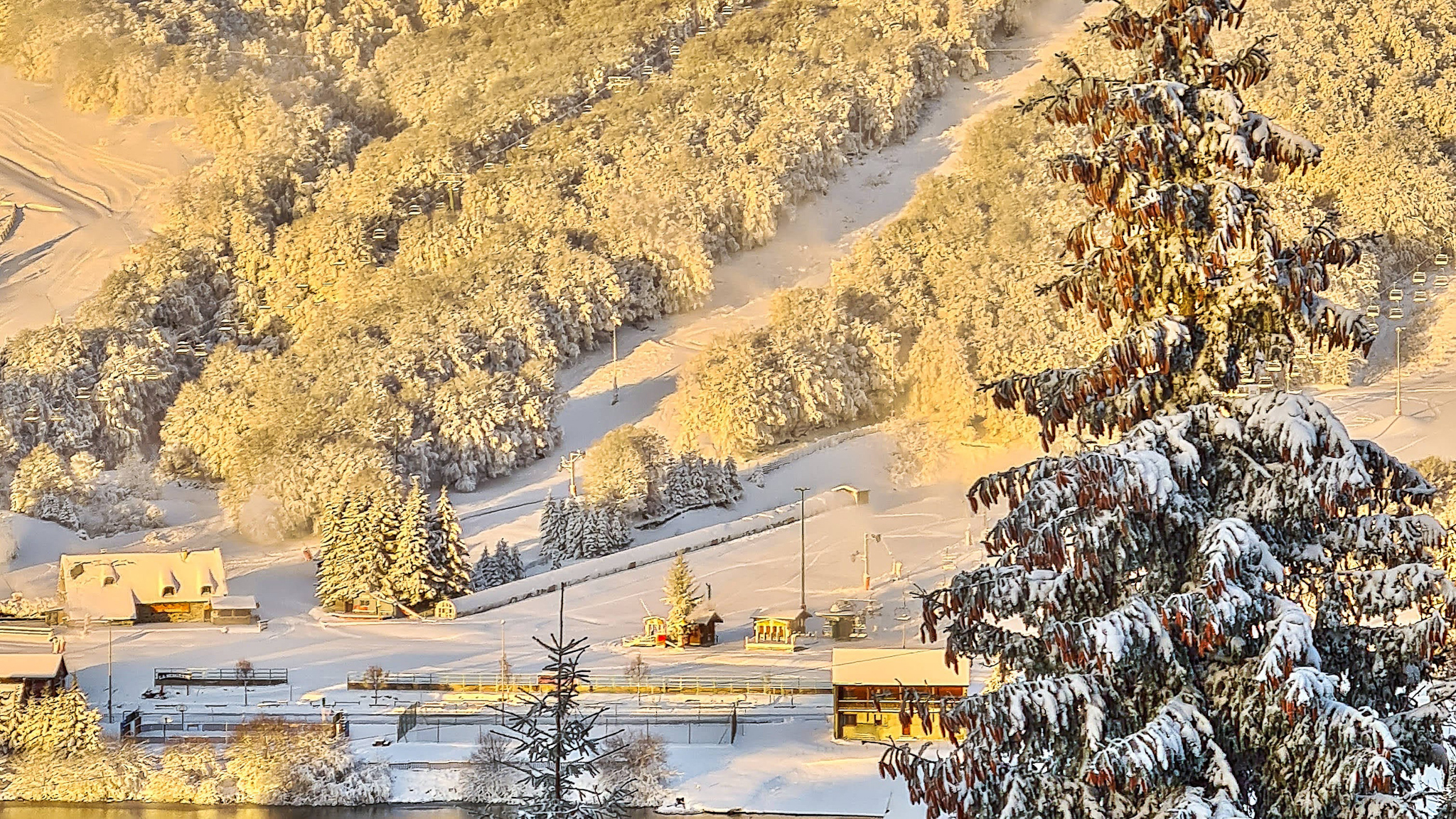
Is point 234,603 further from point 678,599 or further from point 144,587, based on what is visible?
point 678,599

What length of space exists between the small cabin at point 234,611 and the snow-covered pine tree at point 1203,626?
141 feet

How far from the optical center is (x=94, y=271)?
250 feet

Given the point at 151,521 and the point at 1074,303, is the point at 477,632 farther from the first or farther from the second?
the point at 1074,303

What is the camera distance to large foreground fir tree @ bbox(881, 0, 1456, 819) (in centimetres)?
1050

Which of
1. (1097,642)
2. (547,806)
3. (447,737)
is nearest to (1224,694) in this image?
(1097,642)

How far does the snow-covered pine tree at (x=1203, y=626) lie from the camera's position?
10.4 meters

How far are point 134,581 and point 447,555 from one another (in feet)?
23.4

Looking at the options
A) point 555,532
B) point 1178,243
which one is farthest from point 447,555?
point 1178,243

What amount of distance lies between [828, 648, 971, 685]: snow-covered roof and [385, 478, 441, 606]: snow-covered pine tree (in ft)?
40.3

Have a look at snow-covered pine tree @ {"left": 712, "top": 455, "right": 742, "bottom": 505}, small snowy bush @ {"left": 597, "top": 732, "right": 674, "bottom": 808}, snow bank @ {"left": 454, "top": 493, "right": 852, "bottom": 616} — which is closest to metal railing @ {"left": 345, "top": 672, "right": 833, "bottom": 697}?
small snowy bush @ {"left": 597, "top": 732, "right": 674, "bottom": 808}

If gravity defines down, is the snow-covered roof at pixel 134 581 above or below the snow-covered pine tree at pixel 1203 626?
above

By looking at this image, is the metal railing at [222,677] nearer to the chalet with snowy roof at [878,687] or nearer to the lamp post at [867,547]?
the chalet with snowy roof at [878,687]

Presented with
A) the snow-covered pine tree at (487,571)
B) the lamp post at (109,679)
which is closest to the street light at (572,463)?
the snow-covered pine tree at (487,571)

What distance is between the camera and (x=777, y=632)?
48844 millimetres
